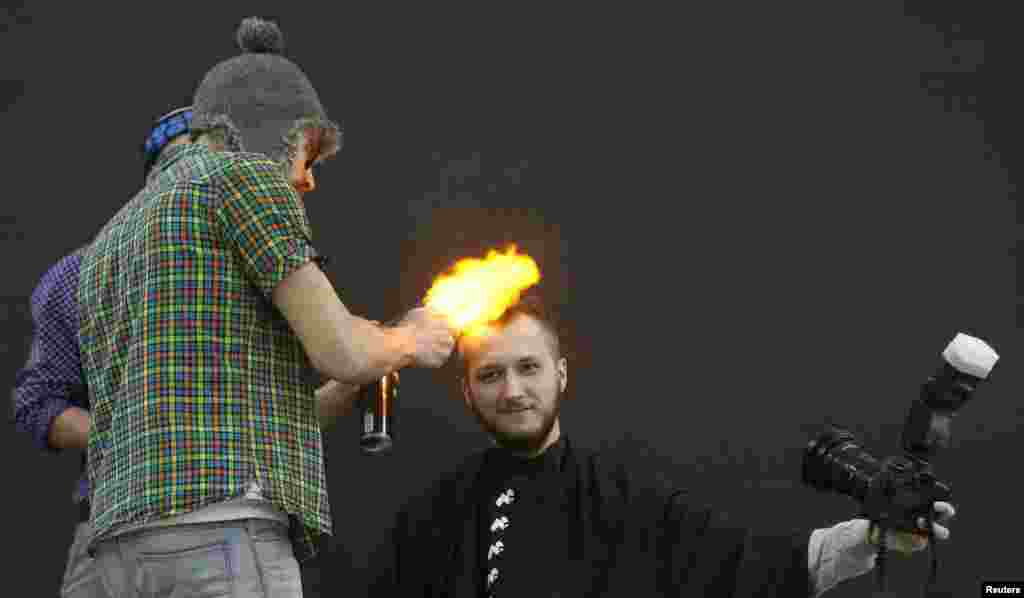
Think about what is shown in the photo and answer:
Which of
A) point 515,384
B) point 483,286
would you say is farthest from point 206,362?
point 483,286

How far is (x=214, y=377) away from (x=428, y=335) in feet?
1.27

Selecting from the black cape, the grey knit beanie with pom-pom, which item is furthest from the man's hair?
the grey knit beanie with pom-pom

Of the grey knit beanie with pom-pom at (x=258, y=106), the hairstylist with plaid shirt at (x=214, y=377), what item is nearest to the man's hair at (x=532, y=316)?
the grey knit beanie with pom-pom at (x=258, y=106)

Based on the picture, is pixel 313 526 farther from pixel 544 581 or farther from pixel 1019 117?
pixel 1019 117

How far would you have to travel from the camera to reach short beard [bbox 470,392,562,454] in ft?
10.7

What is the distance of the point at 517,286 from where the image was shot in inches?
138

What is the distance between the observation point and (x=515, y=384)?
3256 mm

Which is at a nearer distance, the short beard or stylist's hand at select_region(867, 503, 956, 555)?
stylist's hand at select_region(867, 503, 956, 555)

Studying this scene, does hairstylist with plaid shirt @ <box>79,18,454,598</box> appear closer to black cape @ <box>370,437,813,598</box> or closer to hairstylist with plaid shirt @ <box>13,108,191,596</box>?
hairstylist with plaid shirt @ <box>13,108,191,596</box>

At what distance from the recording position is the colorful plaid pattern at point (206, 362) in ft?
6.88

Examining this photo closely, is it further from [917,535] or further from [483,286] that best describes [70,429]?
[917,535]

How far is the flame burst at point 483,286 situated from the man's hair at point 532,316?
15 mm

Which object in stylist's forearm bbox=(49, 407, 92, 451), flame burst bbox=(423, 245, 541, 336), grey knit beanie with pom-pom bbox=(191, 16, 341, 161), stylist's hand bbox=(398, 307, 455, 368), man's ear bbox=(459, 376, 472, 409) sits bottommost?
stylist's forearm bbox=(49, 407, 92, 451)

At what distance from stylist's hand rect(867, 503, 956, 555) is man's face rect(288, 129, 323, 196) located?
4.03 feet
